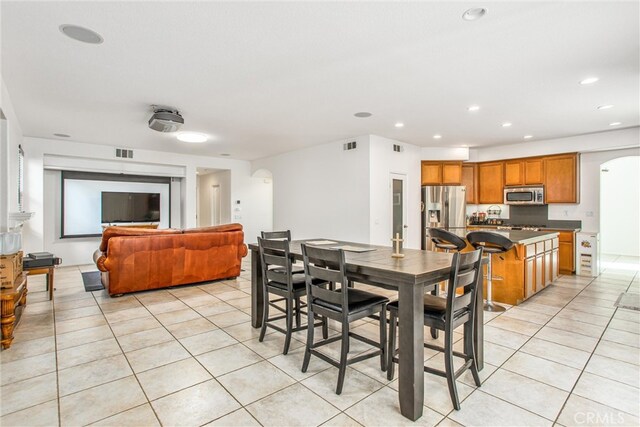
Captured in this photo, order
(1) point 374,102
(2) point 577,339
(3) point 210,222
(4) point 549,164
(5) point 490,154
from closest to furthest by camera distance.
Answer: (2) point 577,339 < (1) point 374,102 < (4) point 549,164 < (5) point 490,154 < (3) point 210,222

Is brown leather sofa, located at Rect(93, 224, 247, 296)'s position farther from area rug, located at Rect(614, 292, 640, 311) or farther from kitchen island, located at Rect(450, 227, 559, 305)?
area rug, located at Rect(614, 292, 640, 311)

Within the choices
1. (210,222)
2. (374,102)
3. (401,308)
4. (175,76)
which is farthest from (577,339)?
(210,222)

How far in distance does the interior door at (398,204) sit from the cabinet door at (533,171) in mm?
2521

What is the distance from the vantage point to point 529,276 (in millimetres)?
4297

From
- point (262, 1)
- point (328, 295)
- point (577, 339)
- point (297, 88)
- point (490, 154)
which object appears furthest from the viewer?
point (490, 154)

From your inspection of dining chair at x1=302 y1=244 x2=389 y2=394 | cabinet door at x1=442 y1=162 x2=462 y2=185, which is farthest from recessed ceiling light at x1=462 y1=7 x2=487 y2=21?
cabinet door at x1=442 y1=162 x2=462 y2=185

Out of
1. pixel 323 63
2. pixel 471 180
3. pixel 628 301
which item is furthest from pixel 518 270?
pixel 471 180

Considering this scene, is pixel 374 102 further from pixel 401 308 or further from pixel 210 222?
pixel 210 222

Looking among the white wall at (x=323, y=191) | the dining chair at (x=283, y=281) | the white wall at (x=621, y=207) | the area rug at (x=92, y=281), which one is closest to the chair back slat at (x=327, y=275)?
the dining chair at (x=283, y=281)

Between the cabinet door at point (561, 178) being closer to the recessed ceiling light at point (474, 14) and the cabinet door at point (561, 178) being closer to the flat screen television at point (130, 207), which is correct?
the recessed ceiling light at point (474, 14)

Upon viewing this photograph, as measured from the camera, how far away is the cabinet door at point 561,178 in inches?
245

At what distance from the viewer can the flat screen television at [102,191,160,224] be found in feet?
25.0

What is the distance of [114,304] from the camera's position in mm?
4199

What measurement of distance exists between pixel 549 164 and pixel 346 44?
19.1 feet
